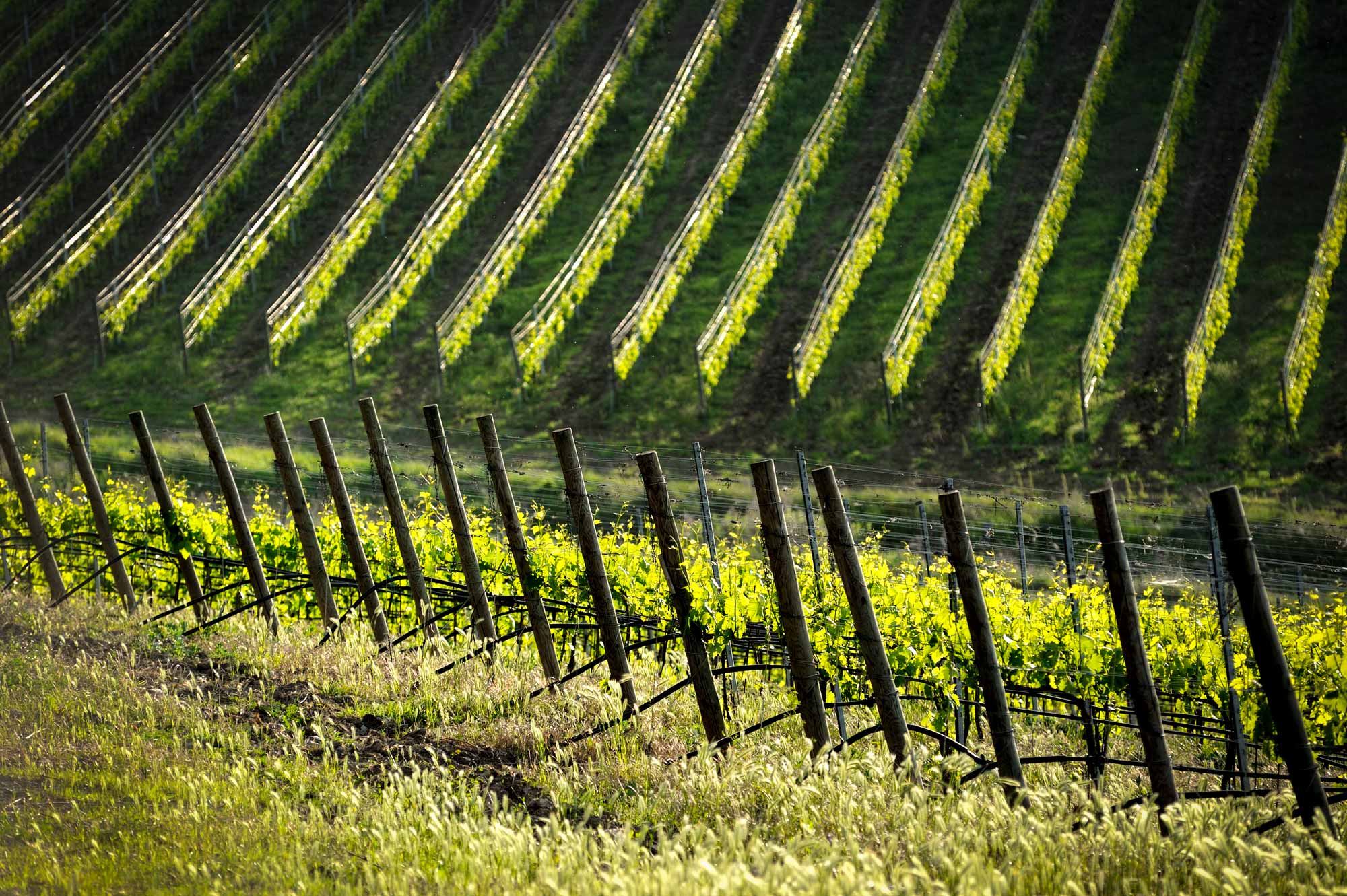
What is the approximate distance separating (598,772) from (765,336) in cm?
1699

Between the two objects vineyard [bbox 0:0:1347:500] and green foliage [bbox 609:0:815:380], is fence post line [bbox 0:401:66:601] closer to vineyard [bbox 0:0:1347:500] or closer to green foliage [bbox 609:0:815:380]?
vineyard [bbox 0:0:1347:500]

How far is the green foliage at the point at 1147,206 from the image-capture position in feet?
64.9

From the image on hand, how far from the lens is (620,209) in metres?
26.7

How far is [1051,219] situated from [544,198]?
1104cm

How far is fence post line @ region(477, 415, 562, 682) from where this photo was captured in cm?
686

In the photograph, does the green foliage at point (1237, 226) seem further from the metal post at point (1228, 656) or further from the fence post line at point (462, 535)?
the fence post line at point (462, 535)

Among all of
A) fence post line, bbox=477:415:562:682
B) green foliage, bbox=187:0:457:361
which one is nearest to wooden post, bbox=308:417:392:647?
fence post line, bbox=477:415:562:682

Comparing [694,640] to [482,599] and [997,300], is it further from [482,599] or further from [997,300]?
[997,300]

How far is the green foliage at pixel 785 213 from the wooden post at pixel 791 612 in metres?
14.4

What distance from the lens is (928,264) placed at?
22.5m

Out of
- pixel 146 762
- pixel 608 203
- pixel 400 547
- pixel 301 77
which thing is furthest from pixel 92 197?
pixel 146 762

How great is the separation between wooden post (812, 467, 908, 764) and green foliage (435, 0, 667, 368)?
1706 cm

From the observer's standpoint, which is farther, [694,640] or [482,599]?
[482,599]

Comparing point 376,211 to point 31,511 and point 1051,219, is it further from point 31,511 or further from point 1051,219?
point 31,511
